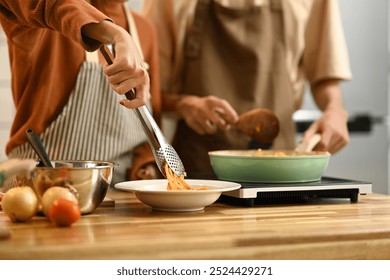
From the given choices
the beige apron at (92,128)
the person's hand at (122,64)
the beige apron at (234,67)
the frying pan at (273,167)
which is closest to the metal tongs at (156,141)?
the person's hand at (122,64)

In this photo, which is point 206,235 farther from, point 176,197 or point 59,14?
point 59,14

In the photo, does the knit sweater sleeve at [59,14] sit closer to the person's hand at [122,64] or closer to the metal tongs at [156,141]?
the person's hand at [122,64]

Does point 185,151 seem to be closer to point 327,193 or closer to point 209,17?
point 209,17

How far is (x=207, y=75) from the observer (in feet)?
6.24

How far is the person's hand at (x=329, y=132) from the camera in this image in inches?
65.2

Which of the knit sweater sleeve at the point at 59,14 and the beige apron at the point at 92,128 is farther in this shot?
the beige apron at the point at 92,128

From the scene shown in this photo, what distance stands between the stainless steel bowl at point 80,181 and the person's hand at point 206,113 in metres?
0.65

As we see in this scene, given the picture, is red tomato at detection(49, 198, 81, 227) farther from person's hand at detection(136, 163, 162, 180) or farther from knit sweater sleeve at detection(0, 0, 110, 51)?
person's hand at detection(136, 163, 162, 180)

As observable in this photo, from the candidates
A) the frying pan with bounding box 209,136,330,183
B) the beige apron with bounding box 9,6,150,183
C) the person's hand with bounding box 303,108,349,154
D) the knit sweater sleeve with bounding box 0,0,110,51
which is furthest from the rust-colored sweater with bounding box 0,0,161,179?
the person's hand with bounding box 303,108,349,154

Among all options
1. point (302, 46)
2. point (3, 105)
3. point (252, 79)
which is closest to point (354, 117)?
point (302, 46)

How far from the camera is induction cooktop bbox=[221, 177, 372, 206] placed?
3.83 feet

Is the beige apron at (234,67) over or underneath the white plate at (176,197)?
Answer: over

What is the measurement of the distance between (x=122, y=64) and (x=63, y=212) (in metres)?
0.26

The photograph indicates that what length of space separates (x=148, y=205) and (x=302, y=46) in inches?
43.5
